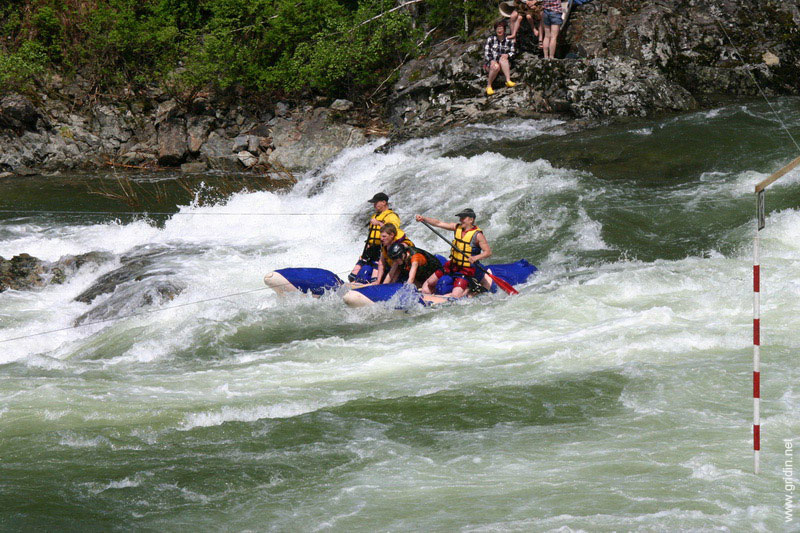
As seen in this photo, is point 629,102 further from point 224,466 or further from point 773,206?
point 224,466

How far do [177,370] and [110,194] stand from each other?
742 centimetres

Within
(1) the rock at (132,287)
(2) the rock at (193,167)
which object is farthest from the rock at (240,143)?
(1) the rock at (132,287)

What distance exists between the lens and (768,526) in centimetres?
331

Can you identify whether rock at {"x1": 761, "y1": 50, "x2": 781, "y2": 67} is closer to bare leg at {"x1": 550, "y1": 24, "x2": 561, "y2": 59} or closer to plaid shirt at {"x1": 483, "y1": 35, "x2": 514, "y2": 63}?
bare leg at {"x1": 550, "y1": 24, "x2": 561, "y2": 59}

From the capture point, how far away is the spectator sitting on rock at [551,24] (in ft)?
44.3

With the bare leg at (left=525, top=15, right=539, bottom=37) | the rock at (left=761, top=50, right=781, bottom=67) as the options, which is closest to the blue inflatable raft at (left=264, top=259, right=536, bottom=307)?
the bare leg at (left=525, top=15, right=539, bottom=37)

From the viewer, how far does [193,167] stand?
1447 centimetres

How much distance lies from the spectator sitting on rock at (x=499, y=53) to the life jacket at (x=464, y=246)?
6868mm

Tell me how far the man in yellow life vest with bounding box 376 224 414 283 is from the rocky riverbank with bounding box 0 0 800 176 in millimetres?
5900

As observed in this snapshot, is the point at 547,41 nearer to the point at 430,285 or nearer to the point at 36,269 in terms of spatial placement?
the point at 430,285

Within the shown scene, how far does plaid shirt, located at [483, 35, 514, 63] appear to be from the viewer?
13617 mm

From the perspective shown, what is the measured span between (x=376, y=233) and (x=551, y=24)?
7.37 meters

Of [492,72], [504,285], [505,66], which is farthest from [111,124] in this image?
[504,285]

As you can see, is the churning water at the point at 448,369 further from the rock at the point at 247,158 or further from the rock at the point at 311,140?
the rock at the point at 247,158
